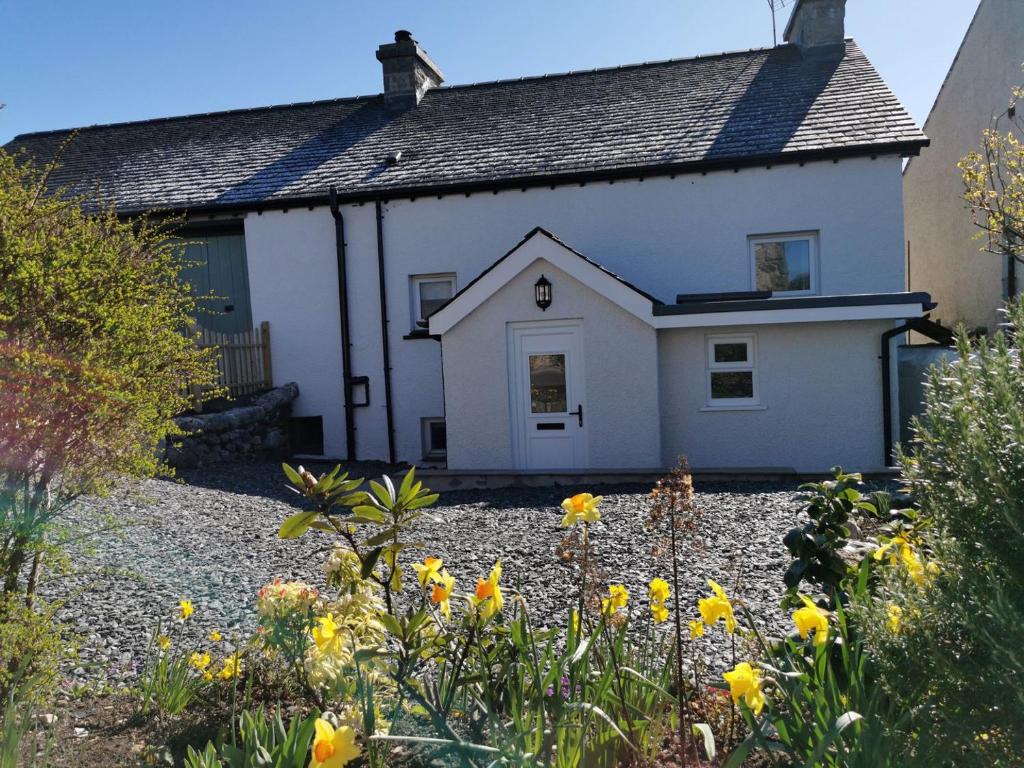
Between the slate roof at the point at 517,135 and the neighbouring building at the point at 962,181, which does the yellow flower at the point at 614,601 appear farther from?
the neighbouring building at the point at 962,181

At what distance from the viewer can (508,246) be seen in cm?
1331

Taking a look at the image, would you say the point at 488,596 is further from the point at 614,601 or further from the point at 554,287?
the point at 554,287

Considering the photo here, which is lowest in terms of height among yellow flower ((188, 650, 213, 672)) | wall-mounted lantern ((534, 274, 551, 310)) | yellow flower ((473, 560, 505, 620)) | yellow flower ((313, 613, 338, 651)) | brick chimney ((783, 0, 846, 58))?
yellow flower ((188, 650, 213, 672))

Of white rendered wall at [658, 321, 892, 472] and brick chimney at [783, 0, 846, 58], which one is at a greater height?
brick chimney at [783, 0, 846, 58]

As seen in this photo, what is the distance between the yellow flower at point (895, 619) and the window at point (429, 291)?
40.6ft

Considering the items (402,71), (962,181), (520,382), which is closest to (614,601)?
(520,382)

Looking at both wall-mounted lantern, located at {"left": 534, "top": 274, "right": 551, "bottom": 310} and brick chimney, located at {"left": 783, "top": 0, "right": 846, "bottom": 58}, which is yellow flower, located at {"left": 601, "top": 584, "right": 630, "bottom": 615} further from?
brick chimney, located at {"left": 783, "top": 0, "right": 846, "bottom": 58}

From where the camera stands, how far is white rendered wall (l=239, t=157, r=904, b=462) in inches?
470

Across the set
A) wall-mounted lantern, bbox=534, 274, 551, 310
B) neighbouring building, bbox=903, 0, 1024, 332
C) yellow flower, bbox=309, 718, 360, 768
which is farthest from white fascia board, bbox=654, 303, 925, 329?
yellow flower, bbox=309, 718, 360, 768

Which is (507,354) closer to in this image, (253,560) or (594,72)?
(253,560)

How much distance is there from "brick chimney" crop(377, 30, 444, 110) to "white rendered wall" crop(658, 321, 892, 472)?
9.70 meters

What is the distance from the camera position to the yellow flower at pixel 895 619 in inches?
72.7

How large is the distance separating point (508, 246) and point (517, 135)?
280cm

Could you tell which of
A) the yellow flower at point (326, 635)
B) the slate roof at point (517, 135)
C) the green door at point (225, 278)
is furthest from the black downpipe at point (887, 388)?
the green door at point (225, 278)
